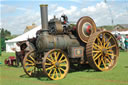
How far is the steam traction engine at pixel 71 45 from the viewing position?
8.19 m

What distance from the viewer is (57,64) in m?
7.63

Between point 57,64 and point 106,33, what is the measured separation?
309cm

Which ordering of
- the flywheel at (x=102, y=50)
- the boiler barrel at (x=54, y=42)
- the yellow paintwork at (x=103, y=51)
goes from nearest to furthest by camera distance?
the boiler barrel at (x=54, y=42) < the flywheel at (x=102, y=50) < the yellow paintwork at (x=103, y=51)

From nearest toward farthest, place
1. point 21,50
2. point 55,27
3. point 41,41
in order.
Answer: point 41,41
point 55,27
point 21,50

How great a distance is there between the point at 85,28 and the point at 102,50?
1.29 m

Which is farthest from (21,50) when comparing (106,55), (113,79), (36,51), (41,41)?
(113,79)

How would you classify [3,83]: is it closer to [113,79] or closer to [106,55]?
[113,79]

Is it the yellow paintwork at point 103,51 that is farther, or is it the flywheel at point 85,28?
the flywheel at point 85,28

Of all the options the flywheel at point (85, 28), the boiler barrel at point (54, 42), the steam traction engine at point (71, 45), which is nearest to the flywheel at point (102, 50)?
the steam traction engine at point (71, 45)

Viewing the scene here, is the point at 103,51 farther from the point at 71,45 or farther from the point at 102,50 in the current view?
the point at 71,45

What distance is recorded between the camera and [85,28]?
30.4ft

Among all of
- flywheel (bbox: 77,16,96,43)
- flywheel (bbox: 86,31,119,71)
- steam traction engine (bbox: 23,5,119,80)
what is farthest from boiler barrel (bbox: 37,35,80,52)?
flywheel (bbox: 86,31,119,71)

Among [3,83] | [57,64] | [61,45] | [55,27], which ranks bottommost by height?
[3,83]

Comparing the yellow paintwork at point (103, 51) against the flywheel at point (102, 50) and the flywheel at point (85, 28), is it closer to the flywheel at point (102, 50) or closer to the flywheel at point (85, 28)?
the flywheel at point (102, 50)
